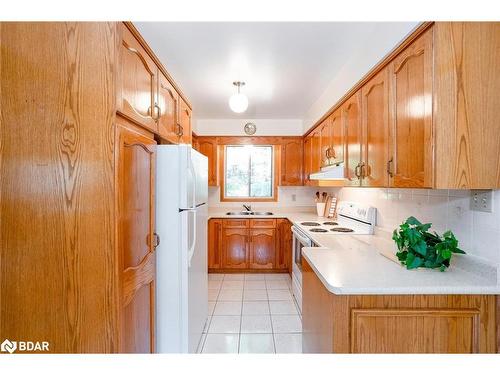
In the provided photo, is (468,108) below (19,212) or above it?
above

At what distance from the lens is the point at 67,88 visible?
3.79ft

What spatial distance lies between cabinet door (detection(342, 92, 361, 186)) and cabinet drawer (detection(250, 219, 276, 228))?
189 cm

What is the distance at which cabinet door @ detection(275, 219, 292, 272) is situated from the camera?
3943 mm

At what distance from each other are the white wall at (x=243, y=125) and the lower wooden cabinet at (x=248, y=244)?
1.46 m

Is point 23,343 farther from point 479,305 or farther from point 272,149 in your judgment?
point 272,149

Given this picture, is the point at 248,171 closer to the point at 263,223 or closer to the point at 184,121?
the point at 263,223

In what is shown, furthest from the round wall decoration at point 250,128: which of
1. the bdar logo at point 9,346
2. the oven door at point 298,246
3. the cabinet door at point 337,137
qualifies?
the bdar logo at point 9,346

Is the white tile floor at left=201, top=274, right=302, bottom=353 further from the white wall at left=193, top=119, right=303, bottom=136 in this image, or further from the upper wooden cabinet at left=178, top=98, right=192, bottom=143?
the white wall at left=193, top=119, right=303, bottom=136

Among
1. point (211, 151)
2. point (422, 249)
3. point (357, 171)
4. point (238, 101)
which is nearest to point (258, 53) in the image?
point (238, 101)

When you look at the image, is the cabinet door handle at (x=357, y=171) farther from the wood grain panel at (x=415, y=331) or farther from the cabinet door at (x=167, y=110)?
the cabinet door at (x=167, y=110)

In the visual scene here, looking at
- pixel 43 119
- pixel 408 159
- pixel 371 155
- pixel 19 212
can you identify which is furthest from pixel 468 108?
pixel 19 212

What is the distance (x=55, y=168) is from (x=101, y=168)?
0.20 meters

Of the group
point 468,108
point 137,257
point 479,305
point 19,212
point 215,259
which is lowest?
point 215,259

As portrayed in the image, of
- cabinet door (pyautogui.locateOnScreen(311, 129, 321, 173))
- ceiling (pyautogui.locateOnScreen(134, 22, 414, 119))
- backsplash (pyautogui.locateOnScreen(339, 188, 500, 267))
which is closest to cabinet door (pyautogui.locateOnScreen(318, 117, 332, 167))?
cabinet door (pyautogui.locateOnScreen(311, 129, 321, 173))
